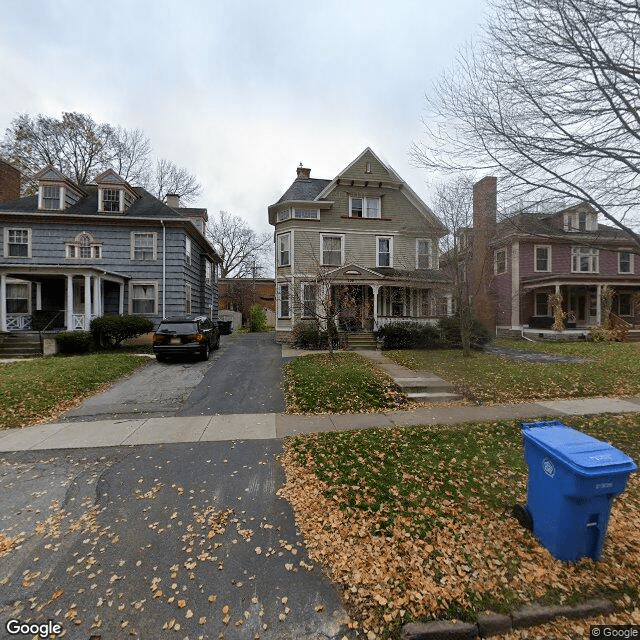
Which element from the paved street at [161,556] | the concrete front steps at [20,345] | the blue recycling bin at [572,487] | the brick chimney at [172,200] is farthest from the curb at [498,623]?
the brick chimney at [172,200]

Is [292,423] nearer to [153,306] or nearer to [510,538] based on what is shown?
[510,538]

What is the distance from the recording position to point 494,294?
23.2 meters

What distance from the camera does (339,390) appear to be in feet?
26.7

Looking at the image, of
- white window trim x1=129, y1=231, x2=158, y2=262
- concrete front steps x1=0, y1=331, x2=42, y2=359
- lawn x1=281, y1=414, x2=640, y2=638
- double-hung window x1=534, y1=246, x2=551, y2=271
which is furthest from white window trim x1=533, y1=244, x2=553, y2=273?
concrete front steps x1=0, y1=331, x2=42, y2=359

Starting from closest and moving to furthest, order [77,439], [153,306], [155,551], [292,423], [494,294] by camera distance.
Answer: [155,551], [77,439], [292,423], [153,306], [494,294]

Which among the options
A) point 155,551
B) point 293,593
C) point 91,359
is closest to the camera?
point 293,593

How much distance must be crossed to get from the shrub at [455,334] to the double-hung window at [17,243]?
2219 centimetres

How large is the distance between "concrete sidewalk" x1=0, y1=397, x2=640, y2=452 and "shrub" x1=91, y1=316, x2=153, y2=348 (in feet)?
30.9

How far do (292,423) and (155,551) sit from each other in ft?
12.0

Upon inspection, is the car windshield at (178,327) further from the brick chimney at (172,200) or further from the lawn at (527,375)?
the brick chimney at (172,200)

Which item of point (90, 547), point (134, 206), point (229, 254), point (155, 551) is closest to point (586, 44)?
point (155, 551)

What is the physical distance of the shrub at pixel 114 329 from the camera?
48.6ft

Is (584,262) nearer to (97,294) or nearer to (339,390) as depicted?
(339,390)

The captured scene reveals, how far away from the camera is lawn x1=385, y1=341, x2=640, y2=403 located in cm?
839
